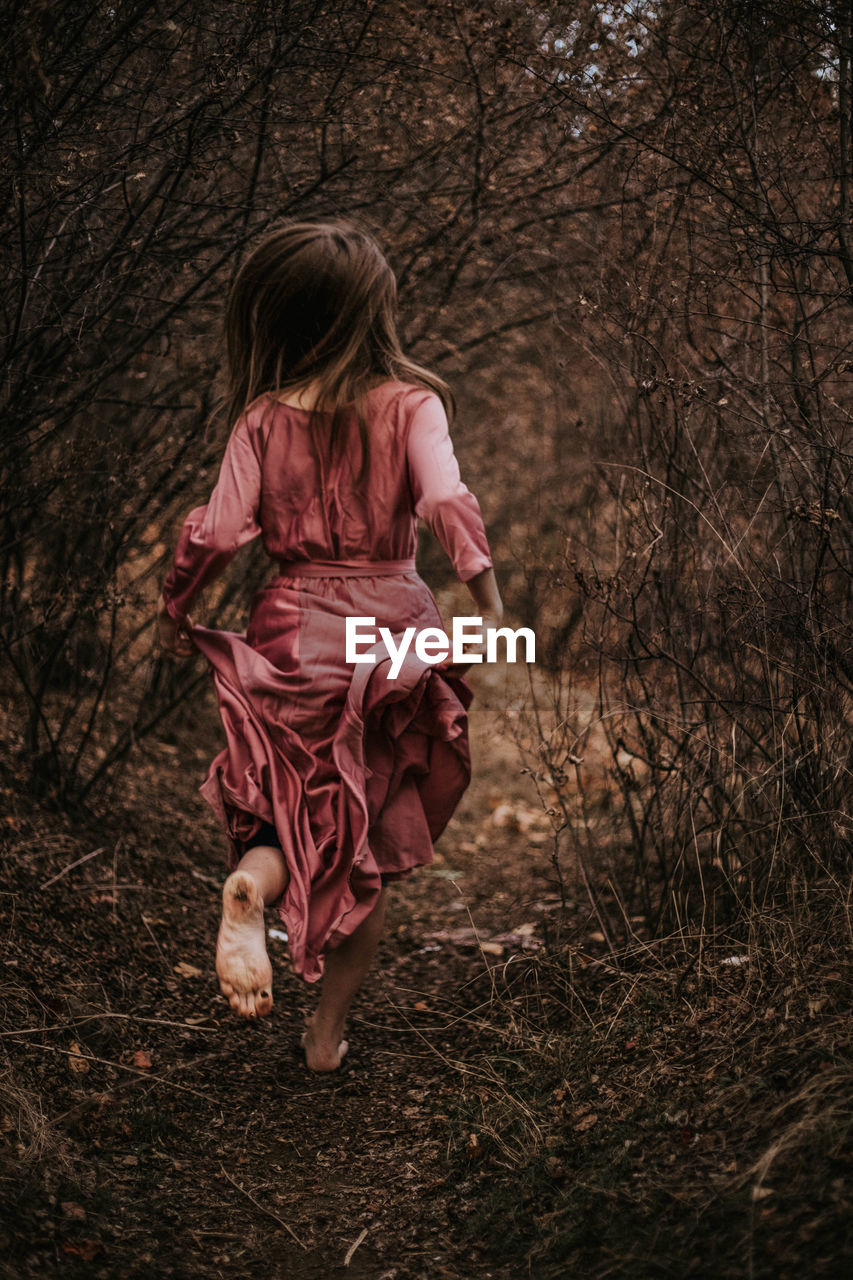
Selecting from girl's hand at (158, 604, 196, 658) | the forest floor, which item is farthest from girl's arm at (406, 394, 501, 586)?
the forest floor

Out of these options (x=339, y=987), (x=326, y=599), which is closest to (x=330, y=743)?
(x=326, y=599)

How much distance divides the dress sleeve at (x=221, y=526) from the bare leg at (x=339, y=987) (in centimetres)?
97

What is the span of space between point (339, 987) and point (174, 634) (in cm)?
106

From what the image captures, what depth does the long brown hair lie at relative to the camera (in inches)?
109

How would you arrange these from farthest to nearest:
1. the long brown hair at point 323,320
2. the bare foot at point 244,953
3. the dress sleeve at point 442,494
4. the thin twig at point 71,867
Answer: the thin twig at point 71,867
the long brown hair at point 323,320
the dress sleeve at point 442,494
the bare foot at point 244,953

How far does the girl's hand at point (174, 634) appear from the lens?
2.89 metres

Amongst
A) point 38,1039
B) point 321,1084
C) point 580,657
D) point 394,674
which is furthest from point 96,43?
point 321,1084

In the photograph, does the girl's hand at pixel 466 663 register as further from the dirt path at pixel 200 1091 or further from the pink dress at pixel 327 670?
the dirt path at pixel 200 1091

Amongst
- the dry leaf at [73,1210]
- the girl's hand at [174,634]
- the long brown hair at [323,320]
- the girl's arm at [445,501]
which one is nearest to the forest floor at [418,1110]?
the dry leaf at [73,1210]

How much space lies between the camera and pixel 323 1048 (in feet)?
9.71

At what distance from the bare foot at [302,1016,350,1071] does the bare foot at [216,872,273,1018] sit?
538mm

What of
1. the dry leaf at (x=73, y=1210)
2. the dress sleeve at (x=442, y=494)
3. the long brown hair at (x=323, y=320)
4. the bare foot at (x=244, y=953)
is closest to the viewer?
the dry leaf at (x=73, y=1210)

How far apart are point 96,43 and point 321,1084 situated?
292 cm

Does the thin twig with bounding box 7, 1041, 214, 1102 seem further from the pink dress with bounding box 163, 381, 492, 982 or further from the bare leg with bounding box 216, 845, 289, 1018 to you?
the pink dress with bounding box 163, 381, 492, 982
